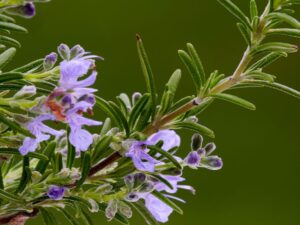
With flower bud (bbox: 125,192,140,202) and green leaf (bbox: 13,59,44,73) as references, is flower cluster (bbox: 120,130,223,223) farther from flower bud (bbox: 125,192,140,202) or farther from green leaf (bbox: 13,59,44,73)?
green leaf (bbox: 13,59,44,73)

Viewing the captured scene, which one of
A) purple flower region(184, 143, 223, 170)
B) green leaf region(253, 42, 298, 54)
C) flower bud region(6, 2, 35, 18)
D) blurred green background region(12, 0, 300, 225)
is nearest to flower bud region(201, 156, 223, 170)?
purple flower region(184, 143, 223, 170)

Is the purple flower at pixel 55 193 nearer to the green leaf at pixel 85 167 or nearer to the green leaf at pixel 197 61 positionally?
the green leaf at pixel 85 167

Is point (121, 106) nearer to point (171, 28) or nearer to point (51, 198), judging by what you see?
point (51, 198)

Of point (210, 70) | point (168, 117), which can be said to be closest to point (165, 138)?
point (168, 117)

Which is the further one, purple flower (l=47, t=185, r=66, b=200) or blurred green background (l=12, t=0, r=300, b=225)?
blurred green background (l=12, t=0, r=300, b=225)

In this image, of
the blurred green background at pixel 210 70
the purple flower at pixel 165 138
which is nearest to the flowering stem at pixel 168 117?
the purple flower at pixel 165 138

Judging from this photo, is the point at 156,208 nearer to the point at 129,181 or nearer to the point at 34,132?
the point at 129,181

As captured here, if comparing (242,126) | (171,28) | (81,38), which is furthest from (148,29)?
(242,126)

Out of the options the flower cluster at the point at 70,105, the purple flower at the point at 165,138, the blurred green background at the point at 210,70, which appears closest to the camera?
the flower cluster at the point at 70,105
